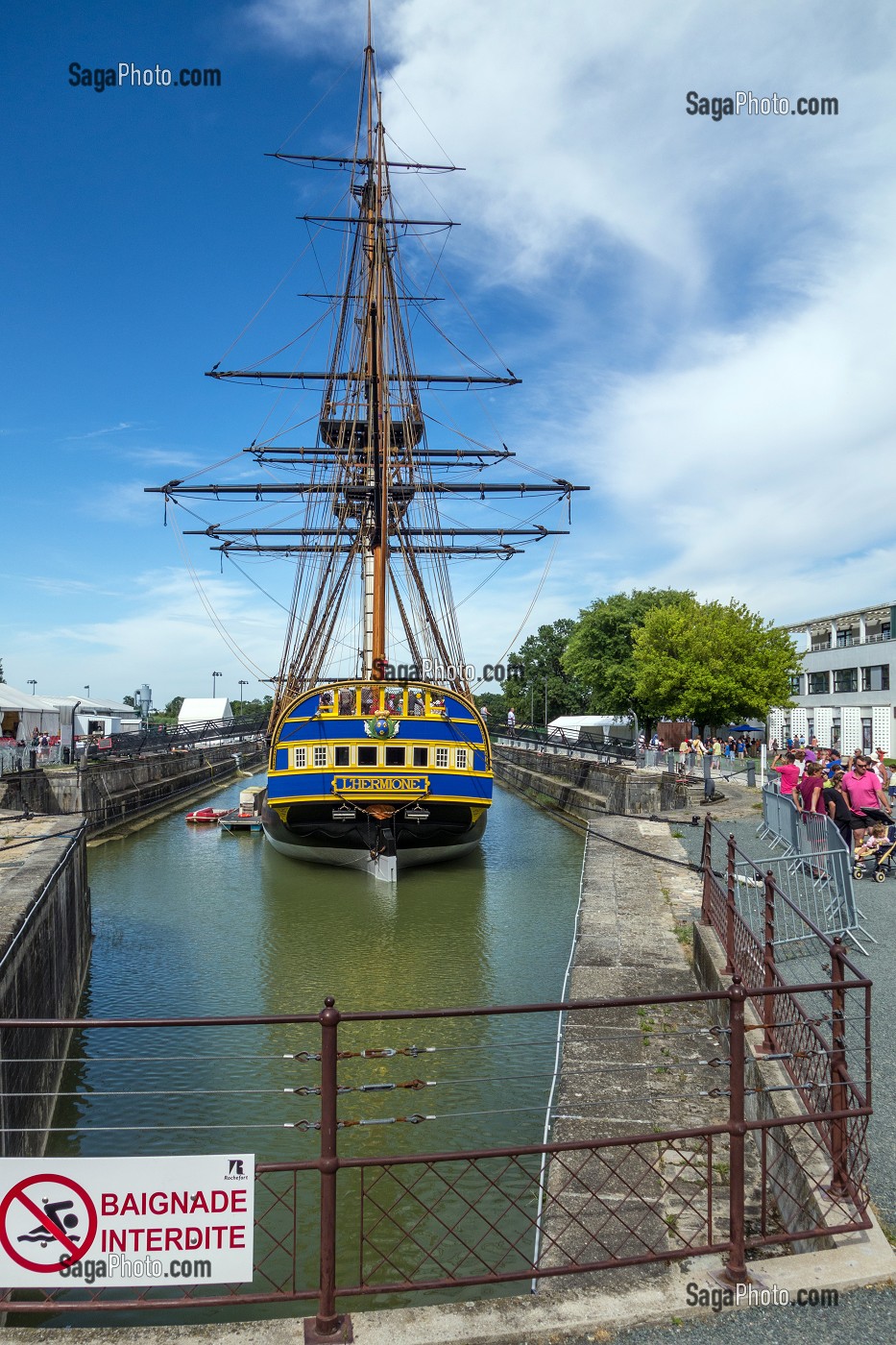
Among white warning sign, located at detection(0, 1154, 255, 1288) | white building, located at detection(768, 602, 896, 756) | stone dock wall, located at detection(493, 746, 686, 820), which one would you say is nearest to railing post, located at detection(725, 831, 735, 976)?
white warning sign, located at detection(0, 1154, 255, 1288)

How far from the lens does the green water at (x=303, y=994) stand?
8.32m

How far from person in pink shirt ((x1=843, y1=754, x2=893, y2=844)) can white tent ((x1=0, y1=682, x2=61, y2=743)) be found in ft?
99.4

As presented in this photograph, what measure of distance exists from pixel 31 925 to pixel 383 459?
19275mm

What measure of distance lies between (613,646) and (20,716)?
4506 centimetres

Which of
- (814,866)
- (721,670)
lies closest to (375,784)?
(814,866)

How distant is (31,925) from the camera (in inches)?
352

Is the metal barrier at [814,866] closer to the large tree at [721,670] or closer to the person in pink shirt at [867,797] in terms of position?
the person in pink shirt at [867,797]

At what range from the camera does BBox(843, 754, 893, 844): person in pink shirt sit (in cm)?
1353

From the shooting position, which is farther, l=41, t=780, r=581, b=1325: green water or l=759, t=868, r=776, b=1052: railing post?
l=41, t=780, r=581, b=1325: green water

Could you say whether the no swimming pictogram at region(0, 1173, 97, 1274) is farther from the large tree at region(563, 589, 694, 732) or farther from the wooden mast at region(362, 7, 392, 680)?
the large tree at region(563, 589, 694, 732)

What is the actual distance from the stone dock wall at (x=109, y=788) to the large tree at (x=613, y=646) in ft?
105

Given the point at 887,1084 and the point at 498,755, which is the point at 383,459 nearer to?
the point at 887,1084

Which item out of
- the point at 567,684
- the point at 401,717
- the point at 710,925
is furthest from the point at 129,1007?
the point at 567,684

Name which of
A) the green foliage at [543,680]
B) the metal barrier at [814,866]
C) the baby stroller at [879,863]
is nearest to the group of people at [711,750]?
the metal barrier at [814,866]
